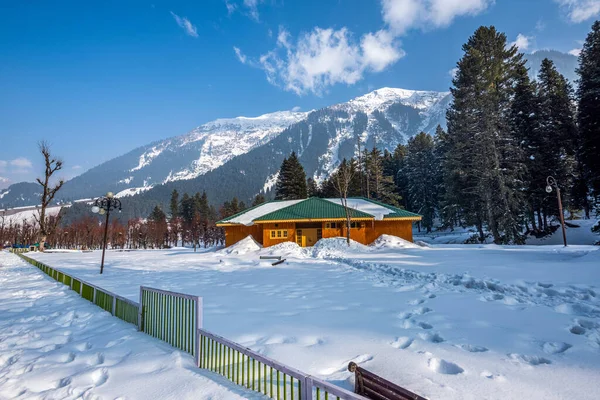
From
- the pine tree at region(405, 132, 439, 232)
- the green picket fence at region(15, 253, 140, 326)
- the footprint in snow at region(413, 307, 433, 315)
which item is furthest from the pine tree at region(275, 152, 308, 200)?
the footprint in snow at region(413, 307, 433, 315)

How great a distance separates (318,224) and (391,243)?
743 cm

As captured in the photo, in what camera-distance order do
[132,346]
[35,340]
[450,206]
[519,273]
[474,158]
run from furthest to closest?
[450,206], [474,158], [519,273], [35,340], [132,346]

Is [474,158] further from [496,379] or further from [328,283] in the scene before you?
[496,379]

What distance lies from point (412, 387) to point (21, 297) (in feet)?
45.3

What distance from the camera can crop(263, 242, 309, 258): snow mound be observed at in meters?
22.6

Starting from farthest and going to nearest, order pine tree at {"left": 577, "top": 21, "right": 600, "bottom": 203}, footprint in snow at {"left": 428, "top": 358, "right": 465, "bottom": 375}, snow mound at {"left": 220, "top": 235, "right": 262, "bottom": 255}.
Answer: snow mound at {"left": 220, "top": 235, "right": 262, "bottom": 255}, pine tree at {"left": 577, "top": 21, "right": 600, "bottom": 203}, footprint in snow at {"left": 428, "top": 358, "right": 465, "bottom": 375}

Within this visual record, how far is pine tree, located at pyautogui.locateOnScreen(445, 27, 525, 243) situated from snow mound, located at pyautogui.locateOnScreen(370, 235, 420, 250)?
7509 millimetres

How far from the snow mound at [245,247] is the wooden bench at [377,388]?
23.1m

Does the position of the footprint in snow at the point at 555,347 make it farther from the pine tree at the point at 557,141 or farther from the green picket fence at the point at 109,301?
the pine tree at the point at 557,141

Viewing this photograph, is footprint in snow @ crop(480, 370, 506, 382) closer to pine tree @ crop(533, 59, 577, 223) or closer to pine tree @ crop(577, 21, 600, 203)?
pine tree @ crop(577, 21, 600, 203)

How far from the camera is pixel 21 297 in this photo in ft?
34.4

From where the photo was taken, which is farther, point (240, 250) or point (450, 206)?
point (450, 206)

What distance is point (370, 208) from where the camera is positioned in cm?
2870

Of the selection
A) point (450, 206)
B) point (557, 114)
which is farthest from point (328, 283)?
point (557, 114)
